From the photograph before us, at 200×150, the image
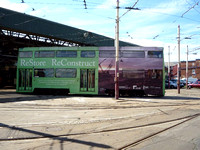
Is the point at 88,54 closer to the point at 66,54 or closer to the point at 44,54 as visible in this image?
the point at 66,54

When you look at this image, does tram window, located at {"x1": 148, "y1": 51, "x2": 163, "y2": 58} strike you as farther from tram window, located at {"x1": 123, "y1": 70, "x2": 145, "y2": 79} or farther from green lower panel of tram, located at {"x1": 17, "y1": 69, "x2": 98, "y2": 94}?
green lower panel of tram, located at {"x1": 17, "y1": 69, "x2": 98, "y2": 94}

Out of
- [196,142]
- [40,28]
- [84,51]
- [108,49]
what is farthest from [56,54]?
[196,142]

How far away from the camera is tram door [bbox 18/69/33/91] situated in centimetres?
1532

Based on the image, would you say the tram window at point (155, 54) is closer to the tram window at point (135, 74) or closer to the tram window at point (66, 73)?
the tram window at point (135, 74)

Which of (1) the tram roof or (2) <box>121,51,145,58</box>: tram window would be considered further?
(1) the tram roof

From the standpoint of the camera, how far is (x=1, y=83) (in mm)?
24609

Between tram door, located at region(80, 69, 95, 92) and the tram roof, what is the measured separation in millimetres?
11416

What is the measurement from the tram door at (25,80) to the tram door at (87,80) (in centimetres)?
460

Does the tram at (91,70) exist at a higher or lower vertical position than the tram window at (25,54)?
lower

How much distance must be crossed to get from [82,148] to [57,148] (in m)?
0.58

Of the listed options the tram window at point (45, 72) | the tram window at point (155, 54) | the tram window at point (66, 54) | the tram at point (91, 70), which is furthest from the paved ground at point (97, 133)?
the tram window at point (66, 54)

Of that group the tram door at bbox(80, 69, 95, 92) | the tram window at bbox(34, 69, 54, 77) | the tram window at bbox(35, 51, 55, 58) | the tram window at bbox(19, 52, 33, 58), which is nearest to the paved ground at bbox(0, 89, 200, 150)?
the tram door at bbox(80, 69, 95, 92)

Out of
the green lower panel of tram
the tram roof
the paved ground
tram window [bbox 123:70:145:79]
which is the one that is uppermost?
the tram roof

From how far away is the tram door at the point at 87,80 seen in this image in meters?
14.6
